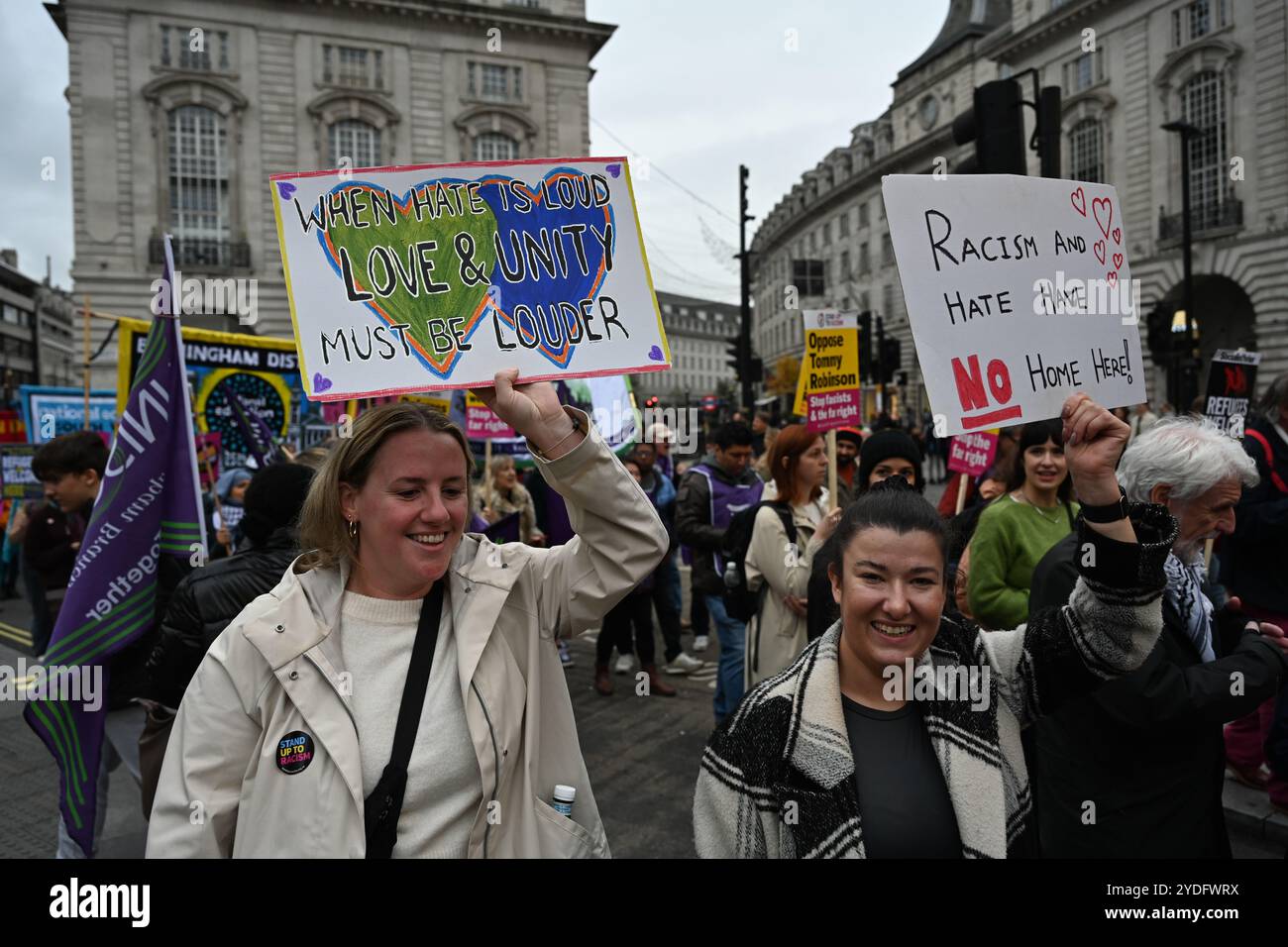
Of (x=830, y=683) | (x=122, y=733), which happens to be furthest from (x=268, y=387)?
(x=830, y=683)

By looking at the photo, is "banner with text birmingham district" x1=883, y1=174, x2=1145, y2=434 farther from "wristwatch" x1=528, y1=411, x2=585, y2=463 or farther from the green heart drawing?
the green heart drawing

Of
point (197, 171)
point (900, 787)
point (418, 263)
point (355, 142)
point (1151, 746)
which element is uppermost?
point (355, 142)

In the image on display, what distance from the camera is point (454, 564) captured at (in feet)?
6.73

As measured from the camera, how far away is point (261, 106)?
33281 mm

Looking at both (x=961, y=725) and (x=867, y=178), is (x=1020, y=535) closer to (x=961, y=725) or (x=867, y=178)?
(x=961, y=725)

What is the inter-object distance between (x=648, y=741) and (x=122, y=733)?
3036 mm

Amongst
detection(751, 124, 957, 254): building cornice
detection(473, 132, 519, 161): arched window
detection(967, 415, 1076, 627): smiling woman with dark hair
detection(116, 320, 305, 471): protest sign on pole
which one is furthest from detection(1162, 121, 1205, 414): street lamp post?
detection(473, 132, 519, 161): arched window

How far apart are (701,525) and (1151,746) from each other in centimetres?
371

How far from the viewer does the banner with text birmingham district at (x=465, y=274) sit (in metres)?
2.18

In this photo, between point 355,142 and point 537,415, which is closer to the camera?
point 537,415

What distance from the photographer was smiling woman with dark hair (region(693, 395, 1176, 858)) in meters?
1.73

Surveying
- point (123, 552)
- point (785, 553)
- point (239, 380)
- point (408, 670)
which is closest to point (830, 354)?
point (785, 553)

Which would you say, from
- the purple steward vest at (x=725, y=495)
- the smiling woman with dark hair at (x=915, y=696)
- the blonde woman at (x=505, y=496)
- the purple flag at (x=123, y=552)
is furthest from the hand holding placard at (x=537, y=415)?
the blonde woman at (x=505, y=496)

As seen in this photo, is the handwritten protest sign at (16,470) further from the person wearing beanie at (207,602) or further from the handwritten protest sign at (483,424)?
the person wearing beanie at (207,602)
